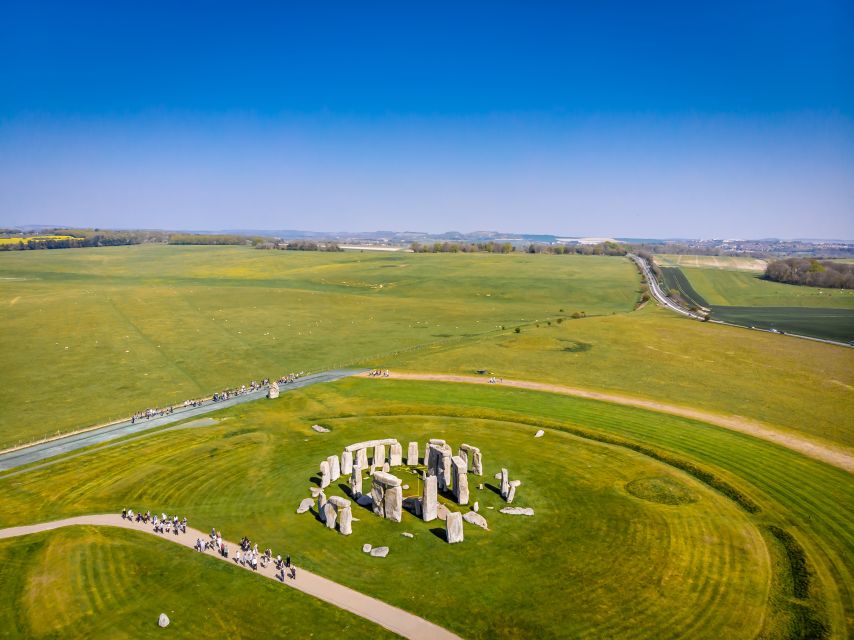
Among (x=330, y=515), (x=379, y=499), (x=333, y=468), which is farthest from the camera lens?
(x=333, y=468)

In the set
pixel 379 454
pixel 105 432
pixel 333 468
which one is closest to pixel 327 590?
pixel 333 468

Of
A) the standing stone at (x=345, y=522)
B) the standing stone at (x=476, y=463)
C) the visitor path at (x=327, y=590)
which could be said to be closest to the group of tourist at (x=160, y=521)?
the visitor path at (x=327, y=590)

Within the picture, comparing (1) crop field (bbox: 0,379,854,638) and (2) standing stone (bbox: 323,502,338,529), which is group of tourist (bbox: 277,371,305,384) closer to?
(1) crop field (bbox: 0,379,854,638)

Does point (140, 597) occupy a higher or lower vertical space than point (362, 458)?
lower

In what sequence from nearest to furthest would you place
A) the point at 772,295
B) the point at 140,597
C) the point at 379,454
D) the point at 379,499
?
the point at 140,597
the point at 379,499
the point at 379,454
the point at 772,295

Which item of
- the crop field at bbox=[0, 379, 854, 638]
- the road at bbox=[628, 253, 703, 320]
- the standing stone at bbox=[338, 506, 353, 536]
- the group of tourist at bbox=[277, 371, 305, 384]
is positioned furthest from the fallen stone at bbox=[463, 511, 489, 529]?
the road at bbox=[628, 253, 703, 320]

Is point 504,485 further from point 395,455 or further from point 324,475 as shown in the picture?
point 324,475
